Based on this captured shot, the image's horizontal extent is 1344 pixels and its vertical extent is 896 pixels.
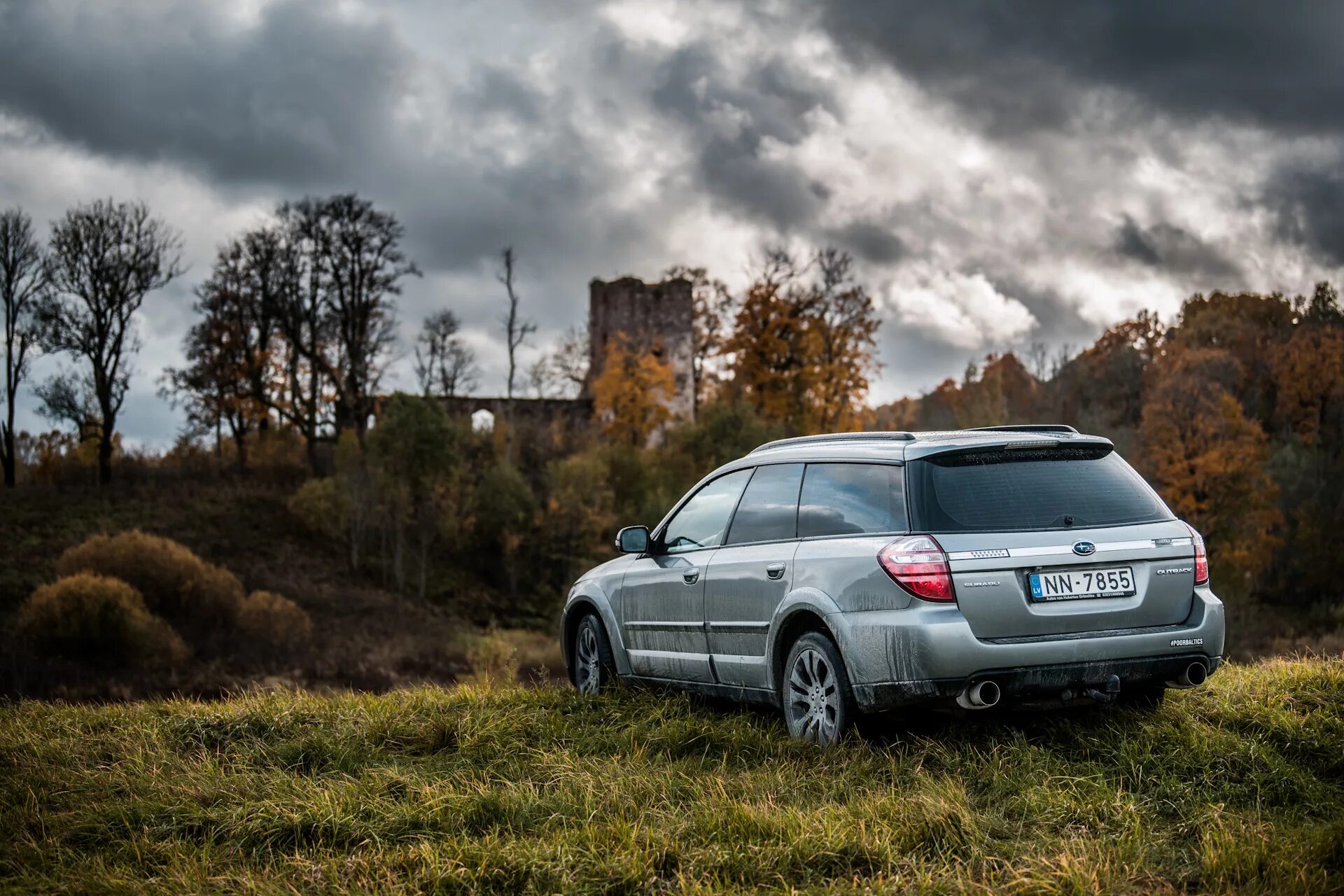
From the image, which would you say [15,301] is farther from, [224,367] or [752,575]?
[752,575]

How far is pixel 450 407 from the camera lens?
2400 inches

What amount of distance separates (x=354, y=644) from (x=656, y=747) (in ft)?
107

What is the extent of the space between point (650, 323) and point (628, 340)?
2912 mm

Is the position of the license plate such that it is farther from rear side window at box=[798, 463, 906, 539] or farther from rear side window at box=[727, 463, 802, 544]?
rear side window at box=[727, 463, 802, 544]

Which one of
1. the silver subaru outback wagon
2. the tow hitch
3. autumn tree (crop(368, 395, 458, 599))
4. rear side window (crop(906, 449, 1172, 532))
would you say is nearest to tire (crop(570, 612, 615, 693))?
the silver subaru outback wagon

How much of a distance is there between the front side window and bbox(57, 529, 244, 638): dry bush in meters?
30.7

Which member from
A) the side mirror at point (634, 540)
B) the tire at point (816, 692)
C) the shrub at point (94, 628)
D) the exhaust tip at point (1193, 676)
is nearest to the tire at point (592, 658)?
the side mirror at point (634, 540)

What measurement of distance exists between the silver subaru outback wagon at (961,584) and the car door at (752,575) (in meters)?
0.02

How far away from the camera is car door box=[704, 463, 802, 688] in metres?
6.71

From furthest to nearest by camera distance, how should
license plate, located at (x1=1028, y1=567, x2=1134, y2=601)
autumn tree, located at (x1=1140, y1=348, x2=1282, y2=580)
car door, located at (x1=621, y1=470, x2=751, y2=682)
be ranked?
autumn tree, located at (x1=1140, y1=348, x2=1282, y2=580)
car door, located at (x1=621, y1=470, x2=751, y2=682)
license plate, located at (x1=1028, y1=567, x2=1134, y2=601)

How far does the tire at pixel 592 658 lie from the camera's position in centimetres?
845

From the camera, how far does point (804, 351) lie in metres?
50.6

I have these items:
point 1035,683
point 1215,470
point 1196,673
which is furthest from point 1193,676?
point 1215,470

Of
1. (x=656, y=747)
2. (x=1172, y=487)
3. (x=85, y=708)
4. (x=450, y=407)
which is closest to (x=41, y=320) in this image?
(x=450, y=407)
